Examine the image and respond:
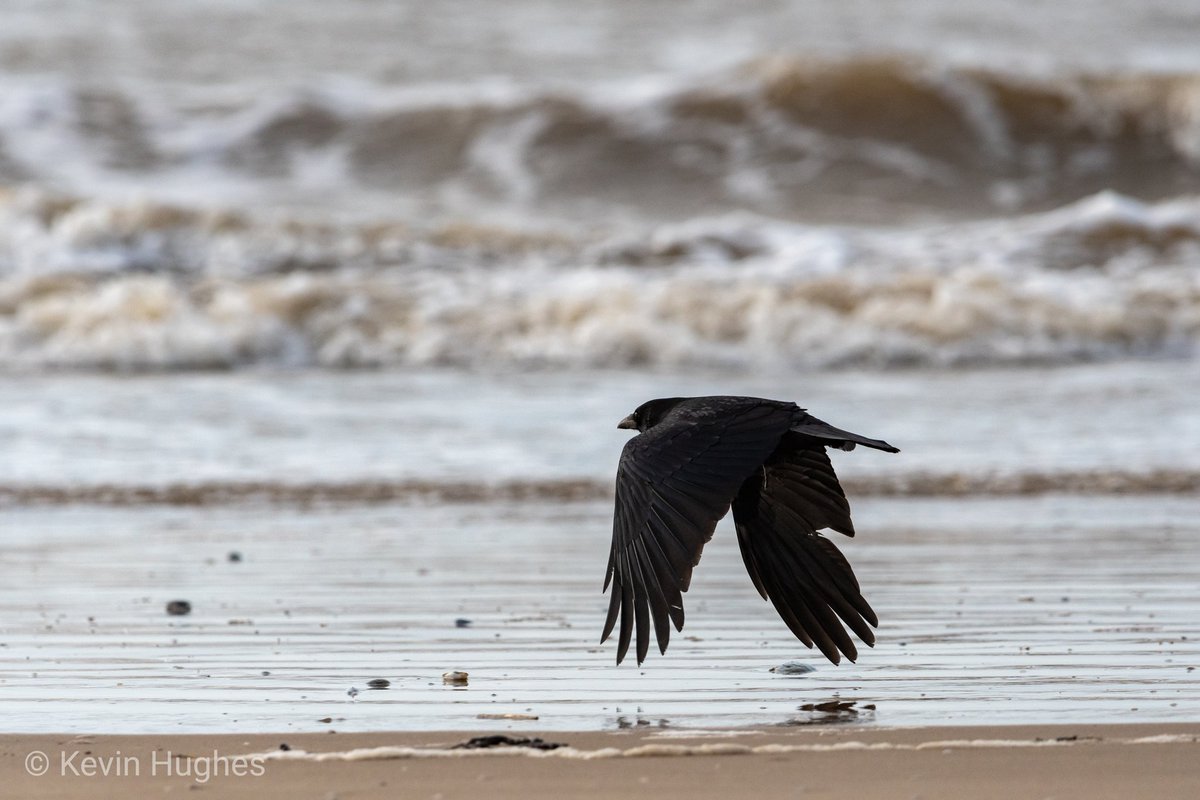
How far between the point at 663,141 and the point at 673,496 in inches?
678

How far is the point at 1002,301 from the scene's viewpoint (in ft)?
44.6

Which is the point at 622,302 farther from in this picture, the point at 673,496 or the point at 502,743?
the point at 502,743

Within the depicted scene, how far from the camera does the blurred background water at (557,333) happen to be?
4.79 meters

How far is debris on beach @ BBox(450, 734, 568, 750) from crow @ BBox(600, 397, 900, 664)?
265 mm

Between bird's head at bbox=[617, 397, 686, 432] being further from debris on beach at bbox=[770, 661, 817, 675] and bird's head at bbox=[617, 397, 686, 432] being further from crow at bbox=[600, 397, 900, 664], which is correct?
debris on beach at bbox=[770, 661, 817, 675]

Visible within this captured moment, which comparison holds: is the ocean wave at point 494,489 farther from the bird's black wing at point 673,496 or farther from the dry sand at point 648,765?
the dry sand at point 648,765

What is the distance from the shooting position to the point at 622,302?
13797 mm

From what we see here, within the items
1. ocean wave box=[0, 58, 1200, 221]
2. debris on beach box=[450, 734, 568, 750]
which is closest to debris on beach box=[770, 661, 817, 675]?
debris on beach box=[450, 734, 568, 750]

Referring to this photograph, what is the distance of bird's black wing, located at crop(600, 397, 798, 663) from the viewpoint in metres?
3.72

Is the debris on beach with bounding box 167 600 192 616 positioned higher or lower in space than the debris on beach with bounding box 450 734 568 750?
higher

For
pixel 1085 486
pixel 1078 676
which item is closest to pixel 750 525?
pixel 1078 676

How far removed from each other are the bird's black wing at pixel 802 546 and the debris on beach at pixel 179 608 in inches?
78.1

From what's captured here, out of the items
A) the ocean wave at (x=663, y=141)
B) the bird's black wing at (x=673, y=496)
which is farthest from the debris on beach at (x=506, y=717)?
the ocean wave at (x=663, y=141)

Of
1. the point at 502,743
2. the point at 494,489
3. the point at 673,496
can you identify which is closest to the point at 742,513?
the point at 673,496
